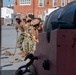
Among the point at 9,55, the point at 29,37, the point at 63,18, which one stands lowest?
the point at 9,55

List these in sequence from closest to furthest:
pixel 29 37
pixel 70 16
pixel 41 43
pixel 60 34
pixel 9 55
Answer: pixel 60 34, pixel 70 16, pixel 41 43, pixel 29 37, pixel 9 55

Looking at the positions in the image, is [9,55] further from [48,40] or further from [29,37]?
[48,40]

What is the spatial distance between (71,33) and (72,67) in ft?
1.23

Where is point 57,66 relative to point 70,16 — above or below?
below

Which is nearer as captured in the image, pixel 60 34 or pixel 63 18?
pixel 60 34

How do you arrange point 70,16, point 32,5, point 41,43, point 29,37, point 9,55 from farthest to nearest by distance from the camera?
1. point 32,5
2. point 9,55
3. point 29,37
4. point 41,43
5. point 70,16

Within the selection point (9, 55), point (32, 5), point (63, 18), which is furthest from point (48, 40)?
point (32, 5)

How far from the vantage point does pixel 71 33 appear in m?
4.06

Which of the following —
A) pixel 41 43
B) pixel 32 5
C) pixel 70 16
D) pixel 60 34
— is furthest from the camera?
pixel 32 5

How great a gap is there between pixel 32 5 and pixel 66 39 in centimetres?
7603

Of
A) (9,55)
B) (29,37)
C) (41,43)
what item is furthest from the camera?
(9,55)

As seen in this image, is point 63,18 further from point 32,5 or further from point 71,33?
point 32,5

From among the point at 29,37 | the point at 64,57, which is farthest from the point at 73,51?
the point at 29,37

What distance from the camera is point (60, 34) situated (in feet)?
13.2
